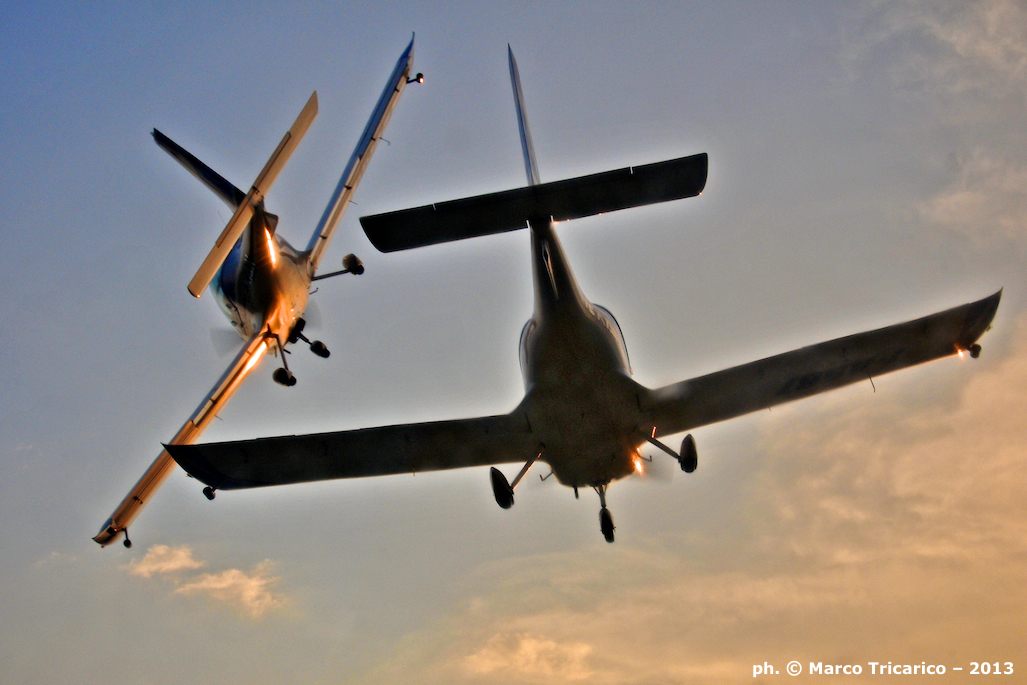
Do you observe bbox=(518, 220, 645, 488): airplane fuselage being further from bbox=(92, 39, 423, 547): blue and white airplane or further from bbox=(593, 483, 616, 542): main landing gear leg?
bbox=(92, 39, 423, 547): blue and white airplane

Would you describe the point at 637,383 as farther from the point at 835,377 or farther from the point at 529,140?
the point at 529,140

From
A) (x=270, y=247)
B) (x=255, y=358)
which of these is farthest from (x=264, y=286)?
(x=255, y=358)

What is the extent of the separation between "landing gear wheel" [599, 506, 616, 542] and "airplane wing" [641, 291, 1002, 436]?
88.8 inches

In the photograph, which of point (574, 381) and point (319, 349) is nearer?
point (574, 381)

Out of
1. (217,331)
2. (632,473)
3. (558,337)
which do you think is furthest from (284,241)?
(632,473)

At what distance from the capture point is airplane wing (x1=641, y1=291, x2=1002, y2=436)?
51.2 ft

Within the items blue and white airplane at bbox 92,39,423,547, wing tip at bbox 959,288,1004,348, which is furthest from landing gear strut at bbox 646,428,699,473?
blue and white airplane at bbox 92,39,423,547

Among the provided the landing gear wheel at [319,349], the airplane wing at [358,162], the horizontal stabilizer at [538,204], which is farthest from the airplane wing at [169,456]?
the horizontal stabilizer at [538,204]

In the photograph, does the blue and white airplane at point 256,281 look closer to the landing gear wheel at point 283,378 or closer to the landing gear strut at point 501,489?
the landing gear wheel at point 283,378

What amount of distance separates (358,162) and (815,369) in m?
16.4

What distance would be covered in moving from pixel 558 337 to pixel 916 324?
8415 millimetres

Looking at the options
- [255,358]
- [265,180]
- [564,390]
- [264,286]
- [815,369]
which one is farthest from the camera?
[264,286]

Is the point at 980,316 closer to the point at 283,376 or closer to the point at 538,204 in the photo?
the point at 538,204

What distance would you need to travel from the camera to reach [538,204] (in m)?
13.7
